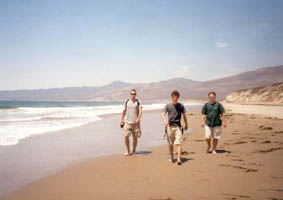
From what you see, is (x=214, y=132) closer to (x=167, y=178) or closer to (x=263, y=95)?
(x=167, y=178)

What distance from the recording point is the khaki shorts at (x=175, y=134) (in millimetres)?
5742

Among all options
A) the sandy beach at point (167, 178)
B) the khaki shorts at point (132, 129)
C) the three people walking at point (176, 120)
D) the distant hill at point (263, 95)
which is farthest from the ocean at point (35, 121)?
the distant hill at point (263, 95)

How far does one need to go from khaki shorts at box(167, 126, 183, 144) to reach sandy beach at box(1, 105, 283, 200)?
0.59 m

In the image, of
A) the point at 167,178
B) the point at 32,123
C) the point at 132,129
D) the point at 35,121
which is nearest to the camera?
the point at 167,178

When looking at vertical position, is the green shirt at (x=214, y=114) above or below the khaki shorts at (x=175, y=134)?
above

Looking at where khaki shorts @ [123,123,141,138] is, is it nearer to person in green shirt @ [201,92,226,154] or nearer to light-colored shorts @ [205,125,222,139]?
person in green shirt @ [201,92,226,154]

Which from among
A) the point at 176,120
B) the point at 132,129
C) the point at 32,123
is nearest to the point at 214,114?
the point at 176,120

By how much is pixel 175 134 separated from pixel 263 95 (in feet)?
176

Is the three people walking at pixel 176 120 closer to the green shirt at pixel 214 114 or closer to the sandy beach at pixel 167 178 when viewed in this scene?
the green shirt at pixel 214 114

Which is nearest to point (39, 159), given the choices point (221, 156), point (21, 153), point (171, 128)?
point (21, 153)

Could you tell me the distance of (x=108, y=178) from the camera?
4488mm

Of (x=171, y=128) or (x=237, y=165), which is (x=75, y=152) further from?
(x=237, y=165)

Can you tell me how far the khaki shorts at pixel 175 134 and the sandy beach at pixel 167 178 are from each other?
59 centimetres

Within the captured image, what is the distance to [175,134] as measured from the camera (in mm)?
5836
